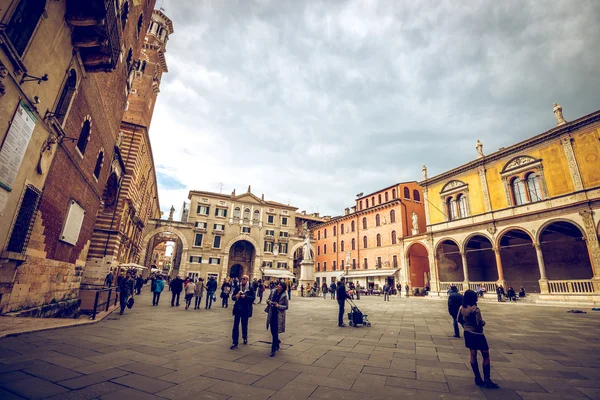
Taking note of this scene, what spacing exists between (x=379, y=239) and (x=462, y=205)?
36.9 ft

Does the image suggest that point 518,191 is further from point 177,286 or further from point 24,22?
point 24,22

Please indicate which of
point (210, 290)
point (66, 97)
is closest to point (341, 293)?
point (210, 290)

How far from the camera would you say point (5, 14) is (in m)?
5.42

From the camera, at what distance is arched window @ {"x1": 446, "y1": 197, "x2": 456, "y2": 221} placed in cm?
2659

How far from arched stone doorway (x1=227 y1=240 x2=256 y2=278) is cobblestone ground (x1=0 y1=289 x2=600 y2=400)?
36.7m

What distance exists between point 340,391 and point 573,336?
8370 millimetres

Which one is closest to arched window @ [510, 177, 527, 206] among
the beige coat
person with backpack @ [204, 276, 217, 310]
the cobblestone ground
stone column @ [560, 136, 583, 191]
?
stone column @ [560, 136, 583, 191]

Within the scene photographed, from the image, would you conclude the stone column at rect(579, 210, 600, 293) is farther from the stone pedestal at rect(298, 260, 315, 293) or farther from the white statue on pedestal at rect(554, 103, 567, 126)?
the stone pedestal at rect(298, 260, 315, 293)

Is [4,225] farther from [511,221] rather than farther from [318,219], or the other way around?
[318,219]

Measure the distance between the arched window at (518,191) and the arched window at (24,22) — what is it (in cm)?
2814

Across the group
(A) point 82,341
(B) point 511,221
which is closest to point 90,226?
(A) point 82,341

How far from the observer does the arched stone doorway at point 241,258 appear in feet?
144

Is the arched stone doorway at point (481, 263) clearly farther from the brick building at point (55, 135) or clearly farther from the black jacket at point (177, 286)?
the brick building at point (55, 135)

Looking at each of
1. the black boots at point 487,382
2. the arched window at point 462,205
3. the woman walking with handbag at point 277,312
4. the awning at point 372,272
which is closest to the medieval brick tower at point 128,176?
the woman walking with handbag at point 277,312
